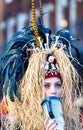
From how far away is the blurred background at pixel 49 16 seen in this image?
42.5 feet

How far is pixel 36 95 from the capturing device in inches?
165

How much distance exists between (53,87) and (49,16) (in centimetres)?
936

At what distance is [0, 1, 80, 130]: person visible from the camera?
13.8 feet

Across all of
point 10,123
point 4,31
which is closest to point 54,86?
point 10,123

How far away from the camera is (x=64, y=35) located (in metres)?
4.43

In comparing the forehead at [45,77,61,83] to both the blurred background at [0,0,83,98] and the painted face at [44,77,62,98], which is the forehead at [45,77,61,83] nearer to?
the painted face at [44,77,62,98]

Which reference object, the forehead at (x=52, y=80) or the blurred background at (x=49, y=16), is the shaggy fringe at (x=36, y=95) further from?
the blurred background at (x=49, y=16)

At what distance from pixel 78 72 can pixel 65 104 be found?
Result: 0.94 ft

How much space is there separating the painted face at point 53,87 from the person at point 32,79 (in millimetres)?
14

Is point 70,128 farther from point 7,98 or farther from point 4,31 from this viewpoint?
point 4,31

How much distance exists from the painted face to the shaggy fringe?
0.11ft

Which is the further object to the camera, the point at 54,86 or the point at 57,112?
the point at 54,86

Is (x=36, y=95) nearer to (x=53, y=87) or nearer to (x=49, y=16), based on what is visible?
(x=53, y=87)

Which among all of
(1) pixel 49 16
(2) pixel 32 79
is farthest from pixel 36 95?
(1) pixel 49 16
